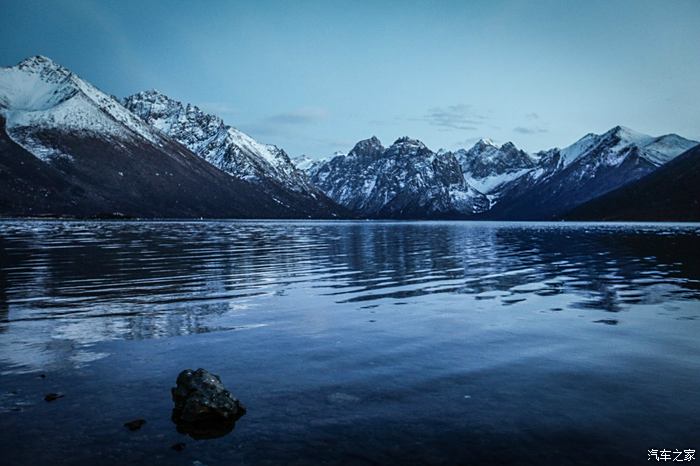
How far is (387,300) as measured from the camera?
28906 mm

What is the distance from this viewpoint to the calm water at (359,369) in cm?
1035

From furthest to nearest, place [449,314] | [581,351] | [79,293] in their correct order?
1. [79,293]
2. [449,314]
3. [581,351]

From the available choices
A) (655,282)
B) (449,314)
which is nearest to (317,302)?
(449,314)

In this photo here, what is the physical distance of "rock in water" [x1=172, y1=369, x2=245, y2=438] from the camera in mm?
11266

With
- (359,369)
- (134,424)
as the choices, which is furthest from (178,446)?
(359,369)

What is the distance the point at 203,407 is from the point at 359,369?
554 centimetres

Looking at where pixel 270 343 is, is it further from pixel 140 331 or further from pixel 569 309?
pixel 569 309

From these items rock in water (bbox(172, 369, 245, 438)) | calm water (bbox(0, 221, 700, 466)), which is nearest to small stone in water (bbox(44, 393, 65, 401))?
calm water (bbox(0, 221, 700, 466))

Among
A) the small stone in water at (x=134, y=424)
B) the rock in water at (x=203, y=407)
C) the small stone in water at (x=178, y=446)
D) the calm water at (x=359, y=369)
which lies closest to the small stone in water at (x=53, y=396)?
the calm water at (x=359, y=369)

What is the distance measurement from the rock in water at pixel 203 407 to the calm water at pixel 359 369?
0.35 m

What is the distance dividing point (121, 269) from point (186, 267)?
533 centimetres

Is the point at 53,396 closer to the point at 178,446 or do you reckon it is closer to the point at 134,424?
→ the point at 134,424

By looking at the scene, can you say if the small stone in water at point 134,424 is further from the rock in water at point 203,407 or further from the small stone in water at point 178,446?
the small stone in water at point 178,446

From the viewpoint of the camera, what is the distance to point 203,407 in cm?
1168
